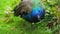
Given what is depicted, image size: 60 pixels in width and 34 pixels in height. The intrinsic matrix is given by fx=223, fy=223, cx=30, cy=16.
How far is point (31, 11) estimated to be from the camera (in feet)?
13.5

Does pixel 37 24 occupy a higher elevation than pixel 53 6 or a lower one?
→ lower

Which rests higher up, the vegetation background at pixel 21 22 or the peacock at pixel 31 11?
the peacock at pixel 31 11

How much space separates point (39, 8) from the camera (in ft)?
13.6

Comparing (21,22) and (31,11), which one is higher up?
(31,11)

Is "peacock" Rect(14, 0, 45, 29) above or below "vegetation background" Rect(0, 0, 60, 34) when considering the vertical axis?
above

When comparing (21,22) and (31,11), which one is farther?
(21,22)

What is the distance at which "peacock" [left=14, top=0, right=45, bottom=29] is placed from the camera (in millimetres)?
4098

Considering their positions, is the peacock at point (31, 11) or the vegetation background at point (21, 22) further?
the vegetation background at point (21, 22)

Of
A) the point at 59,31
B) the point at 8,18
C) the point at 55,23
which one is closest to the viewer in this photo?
the point at 59,31

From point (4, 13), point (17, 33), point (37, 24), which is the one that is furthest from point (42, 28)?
point (4, 13)

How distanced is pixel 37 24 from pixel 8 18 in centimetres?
68

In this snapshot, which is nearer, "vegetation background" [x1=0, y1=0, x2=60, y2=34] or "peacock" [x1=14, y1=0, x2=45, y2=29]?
"peacock" [x1=14, y1=0, x2=45, y2=29]

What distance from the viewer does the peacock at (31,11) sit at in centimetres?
410

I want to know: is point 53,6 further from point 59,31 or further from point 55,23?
point 59,31
